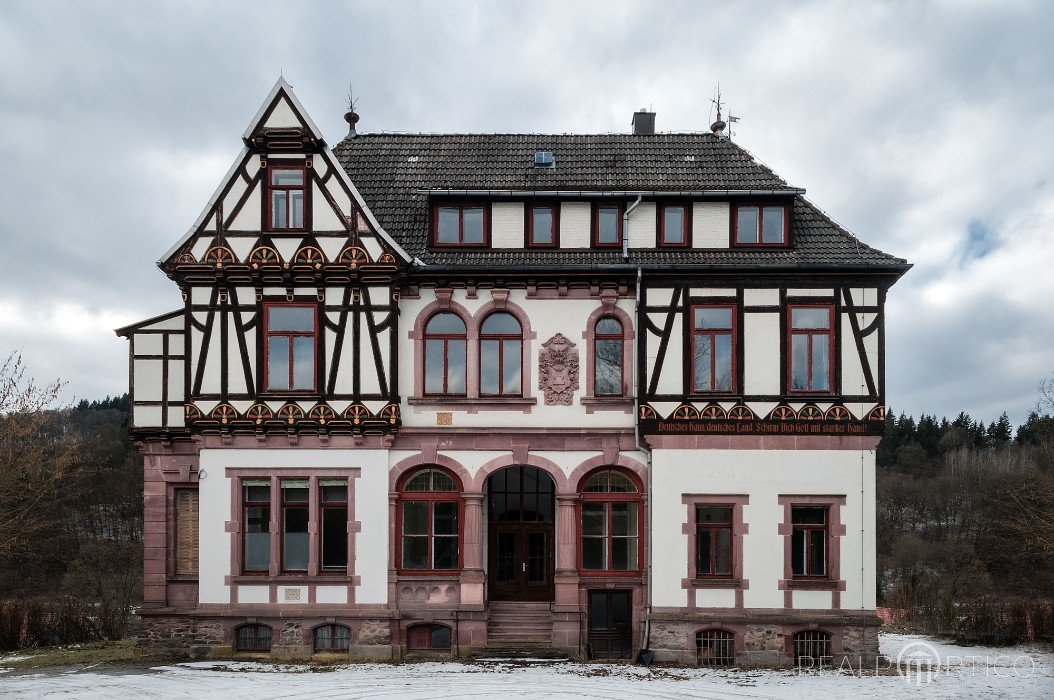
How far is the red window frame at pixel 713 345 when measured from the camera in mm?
19828

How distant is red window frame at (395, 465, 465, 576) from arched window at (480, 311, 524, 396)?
228cm

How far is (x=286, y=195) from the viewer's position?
66.1ft

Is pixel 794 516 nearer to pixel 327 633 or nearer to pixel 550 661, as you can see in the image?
pixel 550 661

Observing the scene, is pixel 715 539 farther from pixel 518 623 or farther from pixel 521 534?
pixel 518 623

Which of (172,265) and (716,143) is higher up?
(716,143)

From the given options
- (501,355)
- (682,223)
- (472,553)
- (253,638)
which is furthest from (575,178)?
(253,638)

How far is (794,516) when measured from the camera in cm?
1975

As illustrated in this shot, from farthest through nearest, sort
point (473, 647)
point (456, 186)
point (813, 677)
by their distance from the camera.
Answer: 1. point (456, 186)
2. point (473, 647)
3. point (813, 677)

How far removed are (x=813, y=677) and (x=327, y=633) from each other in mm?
10552

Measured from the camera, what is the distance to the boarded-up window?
20.8 metres

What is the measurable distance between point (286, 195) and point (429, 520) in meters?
8.17

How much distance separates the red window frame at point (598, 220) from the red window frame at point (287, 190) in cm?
661

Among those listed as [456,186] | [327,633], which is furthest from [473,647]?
[456,186]

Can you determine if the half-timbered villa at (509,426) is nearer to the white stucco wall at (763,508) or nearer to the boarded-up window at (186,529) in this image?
the white stucco wall at (763,508)
